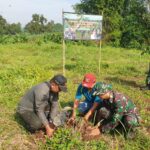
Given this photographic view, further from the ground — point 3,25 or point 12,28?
point 3,25

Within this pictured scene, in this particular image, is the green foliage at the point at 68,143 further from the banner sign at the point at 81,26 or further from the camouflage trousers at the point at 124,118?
the banner sign at the point at 81,26

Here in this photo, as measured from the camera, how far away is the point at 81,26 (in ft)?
36.0

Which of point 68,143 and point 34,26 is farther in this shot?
point 34,26

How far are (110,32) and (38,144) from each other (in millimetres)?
29176

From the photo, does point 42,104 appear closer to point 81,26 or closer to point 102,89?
point 102,89

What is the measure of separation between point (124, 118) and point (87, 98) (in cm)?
109

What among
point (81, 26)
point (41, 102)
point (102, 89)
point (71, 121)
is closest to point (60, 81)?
point (41, 102)

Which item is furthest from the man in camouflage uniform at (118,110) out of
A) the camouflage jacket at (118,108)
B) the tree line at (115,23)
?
the tree line at (115,23)

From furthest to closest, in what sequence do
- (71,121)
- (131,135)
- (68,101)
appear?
(68,101) < (71,121) < (131,135)

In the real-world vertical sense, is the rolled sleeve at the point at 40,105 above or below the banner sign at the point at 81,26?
below

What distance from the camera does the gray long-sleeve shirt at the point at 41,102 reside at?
17.8ft

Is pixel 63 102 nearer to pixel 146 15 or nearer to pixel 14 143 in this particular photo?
pixel 14 143

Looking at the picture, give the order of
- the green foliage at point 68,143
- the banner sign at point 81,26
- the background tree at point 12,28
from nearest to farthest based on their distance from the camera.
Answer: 1. the green foliage at point 68,143
2. the banner sign at point 81,26
3. the background tree at point 12,28

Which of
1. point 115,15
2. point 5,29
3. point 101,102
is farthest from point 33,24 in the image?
point 101,102
